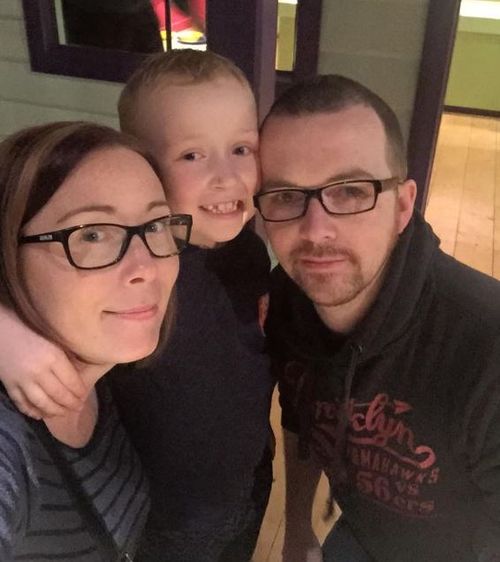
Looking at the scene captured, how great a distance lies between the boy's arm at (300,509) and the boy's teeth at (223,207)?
64cm

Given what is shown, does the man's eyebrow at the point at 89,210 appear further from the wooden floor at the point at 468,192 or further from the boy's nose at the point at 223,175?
the wooden floor at the point at 468,192

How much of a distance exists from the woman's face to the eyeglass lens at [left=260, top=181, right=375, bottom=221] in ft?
1.05

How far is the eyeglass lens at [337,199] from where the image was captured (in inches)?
46.9

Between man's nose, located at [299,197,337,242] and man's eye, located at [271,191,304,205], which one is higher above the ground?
man's eye, located at [271,191,304,205]

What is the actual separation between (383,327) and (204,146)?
487 mm

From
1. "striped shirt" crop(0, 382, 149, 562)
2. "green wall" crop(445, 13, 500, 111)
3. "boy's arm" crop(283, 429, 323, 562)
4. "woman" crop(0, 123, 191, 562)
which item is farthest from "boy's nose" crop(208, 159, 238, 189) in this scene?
"green wall" crop(445, 13, 500, 111)

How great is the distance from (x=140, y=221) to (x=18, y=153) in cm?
19

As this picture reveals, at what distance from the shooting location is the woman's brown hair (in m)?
0.86

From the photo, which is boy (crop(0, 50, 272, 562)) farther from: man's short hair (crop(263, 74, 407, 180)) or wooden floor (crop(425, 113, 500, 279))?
wooden floor (crop(425, 113, 500, 279))

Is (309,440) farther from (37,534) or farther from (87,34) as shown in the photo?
(87,34)

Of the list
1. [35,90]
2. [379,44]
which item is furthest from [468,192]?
[35,90]

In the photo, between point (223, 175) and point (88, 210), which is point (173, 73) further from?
point (88, 210)

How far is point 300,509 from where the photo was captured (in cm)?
156

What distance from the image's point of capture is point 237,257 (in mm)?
1354
